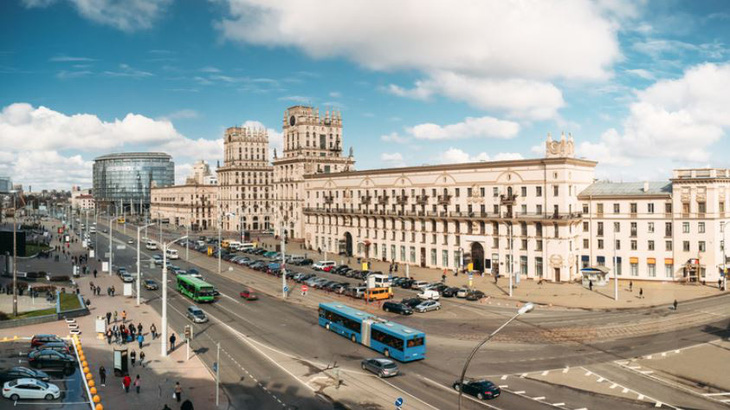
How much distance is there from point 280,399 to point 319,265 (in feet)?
198

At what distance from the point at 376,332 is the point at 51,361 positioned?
24267 mm

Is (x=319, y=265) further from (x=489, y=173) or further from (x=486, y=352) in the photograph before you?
(x=486, y=352)

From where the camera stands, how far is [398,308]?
59.0 metres

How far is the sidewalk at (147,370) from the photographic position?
34.2 metres

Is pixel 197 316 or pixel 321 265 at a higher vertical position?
pixel 321 265

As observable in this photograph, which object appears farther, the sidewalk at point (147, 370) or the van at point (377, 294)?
the van at point (377, 294)

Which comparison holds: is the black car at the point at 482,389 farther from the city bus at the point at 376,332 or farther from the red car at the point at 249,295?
the red car at the point at 249,295

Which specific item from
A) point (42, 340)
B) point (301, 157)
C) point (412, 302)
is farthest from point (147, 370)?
point (301, 157)

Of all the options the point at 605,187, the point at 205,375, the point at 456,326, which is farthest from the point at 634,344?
the point at 605,187

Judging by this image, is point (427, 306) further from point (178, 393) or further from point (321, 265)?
point (321, 265)

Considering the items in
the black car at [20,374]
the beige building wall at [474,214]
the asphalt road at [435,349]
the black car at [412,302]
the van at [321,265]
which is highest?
the beige building wall at [474,214]

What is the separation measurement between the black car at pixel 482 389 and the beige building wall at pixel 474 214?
34.8 meters

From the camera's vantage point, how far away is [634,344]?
46.4 metres

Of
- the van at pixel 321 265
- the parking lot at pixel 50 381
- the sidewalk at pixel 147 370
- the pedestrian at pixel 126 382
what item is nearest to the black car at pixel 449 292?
the van at pixel 321 265
